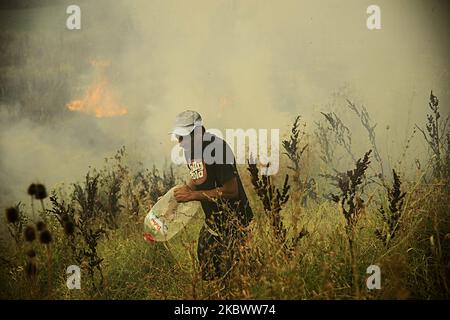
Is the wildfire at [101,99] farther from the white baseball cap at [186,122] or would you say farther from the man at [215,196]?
the man at [215,196]

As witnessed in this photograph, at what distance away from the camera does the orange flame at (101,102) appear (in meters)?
4.26

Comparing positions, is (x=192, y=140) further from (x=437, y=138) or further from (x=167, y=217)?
(x=437, y=138)

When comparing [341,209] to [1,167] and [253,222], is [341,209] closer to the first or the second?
[253,222]

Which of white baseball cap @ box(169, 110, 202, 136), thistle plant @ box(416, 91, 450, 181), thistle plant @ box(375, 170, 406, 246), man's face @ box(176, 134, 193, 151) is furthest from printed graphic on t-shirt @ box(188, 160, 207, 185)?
thistle plant @ box(416, 91, 450, 181)

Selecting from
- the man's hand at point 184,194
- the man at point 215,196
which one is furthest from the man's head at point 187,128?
the man's hand at point 184,194

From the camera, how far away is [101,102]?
4.26 meters

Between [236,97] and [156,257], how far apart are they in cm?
129

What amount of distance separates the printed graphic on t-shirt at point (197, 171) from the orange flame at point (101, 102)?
70cm

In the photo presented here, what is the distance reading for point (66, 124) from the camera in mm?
4312

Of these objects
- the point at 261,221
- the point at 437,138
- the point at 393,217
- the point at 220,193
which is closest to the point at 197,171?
the point at 220,193

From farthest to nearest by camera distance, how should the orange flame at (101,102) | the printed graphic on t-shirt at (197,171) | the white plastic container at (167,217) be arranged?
the orange flame at (101,102) < the white plastic container at (167,217) < the printed graphic on t-shirt at (197,171)

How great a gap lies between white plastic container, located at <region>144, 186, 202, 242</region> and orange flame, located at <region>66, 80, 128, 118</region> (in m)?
0.74

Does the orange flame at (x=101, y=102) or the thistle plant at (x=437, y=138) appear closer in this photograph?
the thistle plant at (x=437, y=138)

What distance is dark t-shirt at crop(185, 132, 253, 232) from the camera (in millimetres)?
3824
